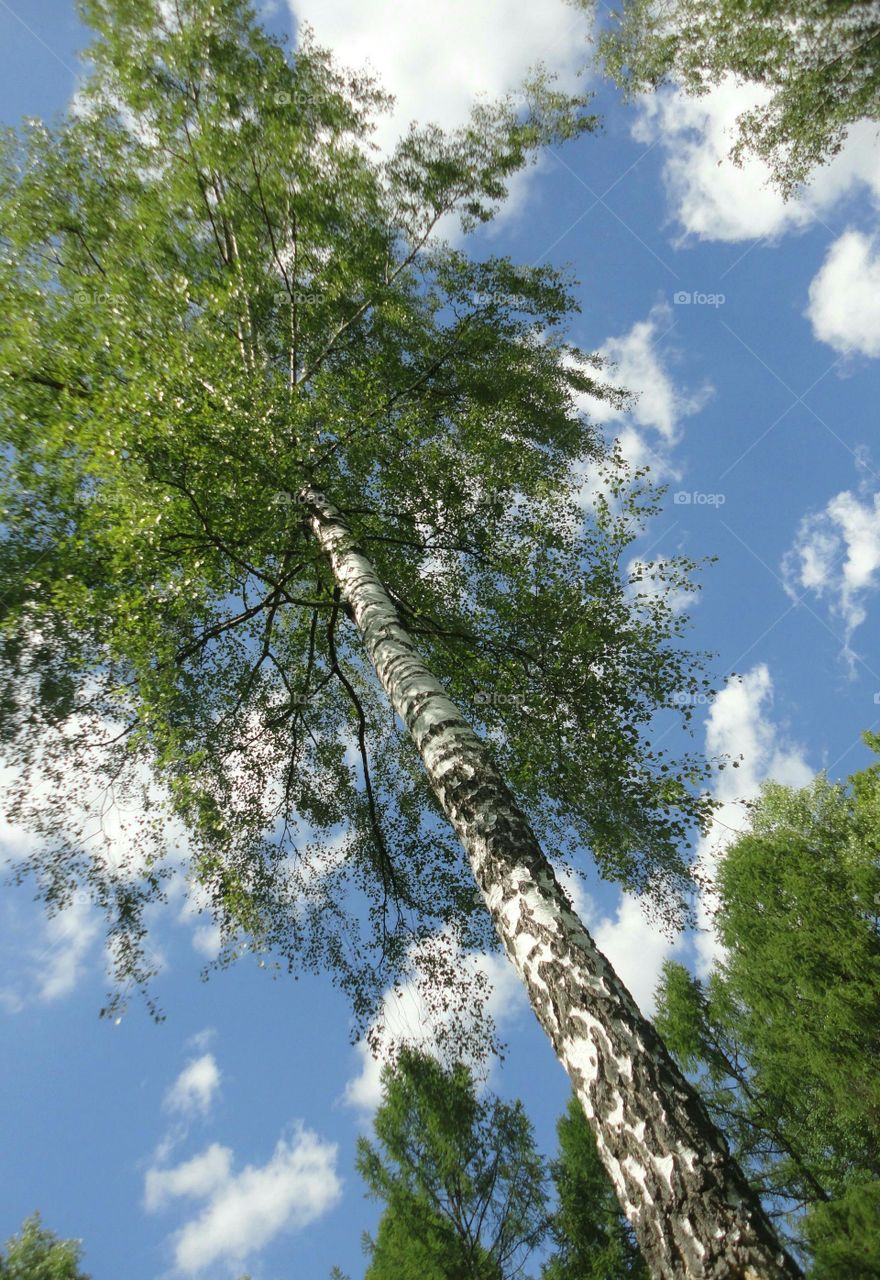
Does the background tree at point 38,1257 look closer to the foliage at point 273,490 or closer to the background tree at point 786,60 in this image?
the foliage at point 273,490

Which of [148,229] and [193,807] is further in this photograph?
[148,229]

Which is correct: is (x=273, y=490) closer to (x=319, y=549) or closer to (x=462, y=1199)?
(x=319, y=549)

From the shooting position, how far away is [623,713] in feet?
21.0

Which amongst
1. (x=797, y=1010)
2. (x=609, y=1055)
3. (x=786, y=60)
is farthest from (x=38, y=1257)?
(x=786, y=60)

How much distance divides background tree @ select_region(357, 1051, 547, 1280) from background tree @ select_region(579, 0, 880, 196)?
45.4 ft

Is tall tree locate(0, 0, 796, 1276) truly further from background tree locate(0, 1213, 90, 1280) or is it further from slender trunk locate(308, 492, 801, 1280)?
background tree locate(0, 1213, 90, 1280)

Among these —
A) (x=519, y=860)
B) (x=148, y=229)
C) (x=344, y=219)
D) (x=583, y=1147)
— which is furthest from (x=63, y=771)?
(x=583, y=1147)

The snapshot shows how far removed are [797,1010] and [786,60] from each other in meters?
16.0

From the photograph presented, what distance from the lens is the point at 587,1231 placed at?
9766 millimetres

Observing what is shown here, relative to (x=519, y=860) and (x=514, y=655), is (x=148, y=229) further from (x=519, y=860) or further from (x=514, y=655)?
(x=519, y=860)

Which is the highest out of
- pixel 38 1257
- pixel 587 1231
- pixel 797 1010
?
pixel 38 1257

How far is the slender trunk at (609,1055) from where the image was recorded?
1855mm

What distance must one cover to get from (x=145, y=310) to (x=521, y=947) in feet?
27.9

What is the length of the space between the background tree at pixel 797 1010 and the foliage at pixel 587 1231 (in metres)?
2.75
